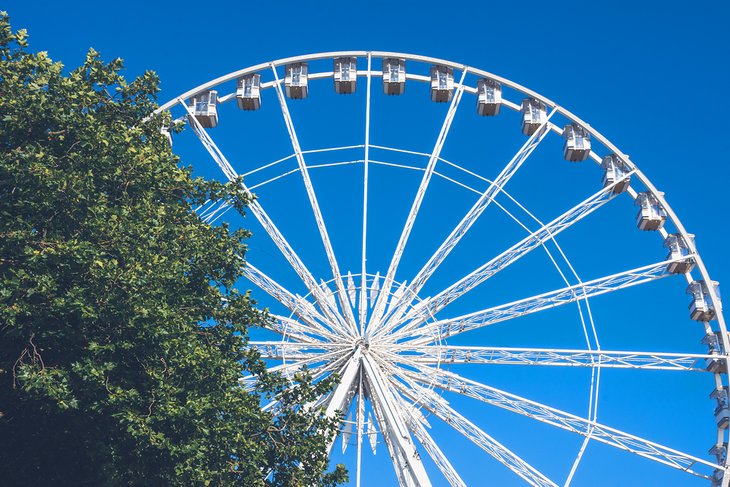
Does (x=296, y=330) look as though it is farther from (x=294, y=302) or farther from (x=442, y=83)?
(x=442, y=83)

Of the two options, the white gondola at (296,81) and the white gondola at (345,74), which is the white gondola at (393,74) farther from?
the white gondola at (296,81)

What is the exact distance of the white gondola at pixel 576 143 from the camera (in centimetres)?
4022

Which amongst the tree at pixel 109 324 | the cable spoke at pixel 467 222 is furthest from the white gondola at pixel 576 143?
the tree at pixel 109 324

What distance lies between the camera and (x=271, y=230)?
35938 mm

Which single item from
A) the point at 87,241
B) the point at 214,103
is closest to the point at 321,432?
the point at 87,241

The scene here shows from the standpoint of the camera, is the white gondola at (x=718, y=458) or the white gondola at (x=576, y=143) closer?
the white gondola at (x=718, y=458)

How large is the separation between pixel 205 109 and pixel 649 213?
14574 millimetres

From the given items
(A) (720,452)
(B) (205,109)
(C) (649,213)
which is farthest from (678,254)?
(B) (205,109)

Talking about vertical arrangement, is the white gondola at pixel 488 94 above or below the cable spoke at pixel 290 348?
above

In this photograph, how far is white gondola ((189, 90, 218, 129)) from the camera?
39263 millimetres

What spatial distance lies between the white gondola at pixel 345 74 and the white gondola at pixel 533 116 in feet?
18.8

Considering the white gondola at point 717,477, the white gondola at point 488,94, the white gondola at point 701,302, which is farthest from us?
the white gondola at point 488,94

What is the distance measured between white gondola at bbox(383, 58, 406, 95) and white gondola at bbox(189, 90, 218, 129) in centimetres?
570

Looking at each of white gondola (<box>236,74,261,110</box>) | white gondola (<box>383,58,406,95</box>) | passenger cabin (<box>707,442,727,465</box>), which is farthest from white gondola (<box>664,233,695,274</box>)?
white gondola (<box>236,74,261,110</box>)
